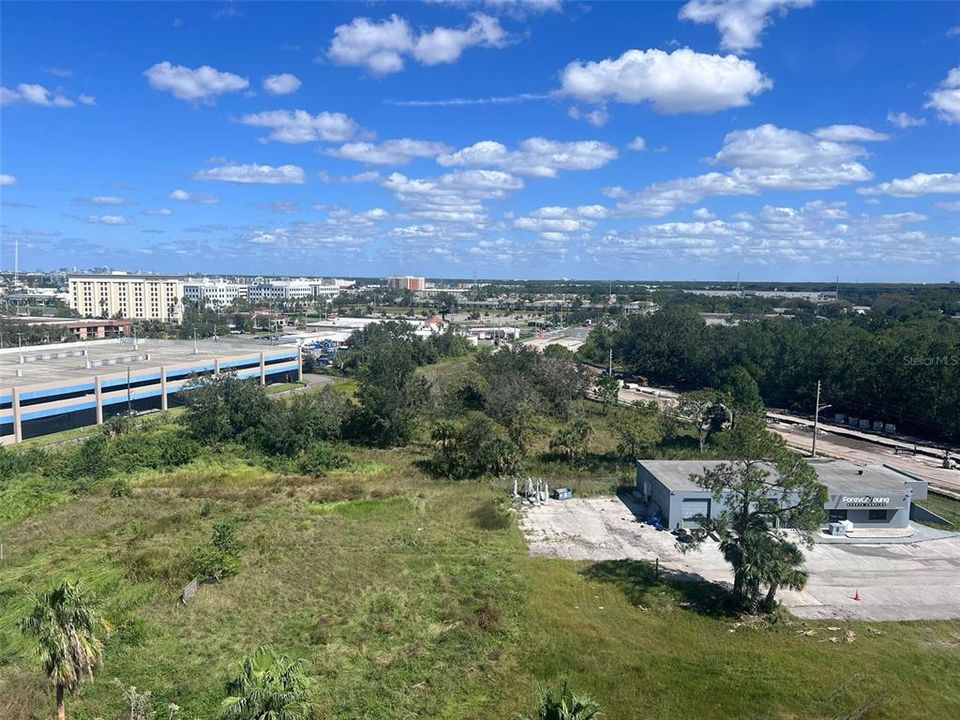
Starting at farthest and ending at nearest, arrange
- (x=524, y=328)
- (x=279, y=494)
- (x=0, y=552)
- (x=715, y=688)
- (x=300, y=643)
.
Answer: (x=524, y=328) < (x=279, y=494) < (x=0, y=552) < (x=300, y=643) < (x=715, y=688)

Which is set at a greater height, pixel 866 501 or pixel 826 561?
pixel 866 501

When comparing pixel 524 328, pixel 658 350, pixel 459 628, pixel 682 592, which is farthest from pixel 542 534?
pixel 524 328

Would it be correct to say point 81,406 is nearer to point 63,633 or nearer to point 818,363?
point 63,633

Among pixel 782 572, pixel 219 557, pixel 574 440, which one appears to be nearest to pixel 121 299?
pixel 574 440

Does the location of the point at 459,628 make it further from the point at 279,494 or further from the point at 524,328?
the point at 524,328

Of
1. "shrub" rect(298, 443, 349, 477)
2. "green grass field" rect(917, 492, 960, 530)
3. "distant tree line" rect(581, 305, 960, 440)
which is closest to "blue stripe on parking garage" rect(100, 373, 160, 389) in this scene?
"shrub" rect(298, 443, 349, 477)

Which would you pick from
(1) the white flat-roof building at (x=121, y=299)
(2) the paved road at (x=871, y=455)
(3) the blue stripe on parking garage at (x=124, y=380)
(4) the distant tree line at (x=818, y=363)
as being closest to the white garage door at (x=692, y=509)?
(2) the paved road at (x=871, y=455)

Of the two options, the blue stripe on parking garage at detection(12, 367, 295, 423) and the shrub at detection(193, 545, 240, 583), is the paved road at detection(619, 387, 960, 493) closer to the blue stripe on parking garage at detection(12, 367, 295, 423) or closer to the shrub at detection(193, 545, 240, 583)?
the shrub at detection(193, 545, 240, 583)
